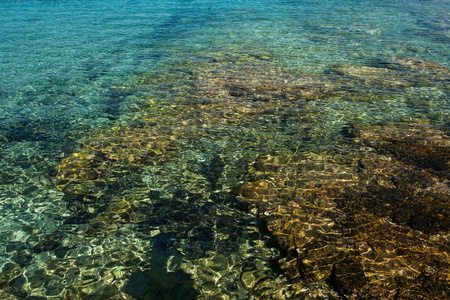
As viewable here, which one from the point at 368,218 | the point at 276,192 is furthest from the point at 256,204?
the point at 368,218

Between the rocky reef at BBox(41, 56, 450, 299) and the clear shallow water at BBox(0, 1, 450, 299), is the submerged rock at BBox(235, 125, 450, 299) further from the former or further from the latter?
the clear shallow water at BBox(0, 1, 450, 299)

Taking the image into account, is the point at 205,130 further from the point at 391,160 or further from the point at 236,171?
the point at 391,160

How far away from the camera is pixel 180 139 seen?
8938 mm

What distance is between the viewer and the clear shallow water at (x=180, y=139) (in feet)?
17.1

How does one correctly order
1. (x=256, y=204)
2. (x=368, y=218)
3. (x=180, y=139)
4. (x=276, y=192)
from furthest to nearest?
(x=180, y=139) → (x=276, y=192) → (x=256, y=204) → (x=368, y=218)

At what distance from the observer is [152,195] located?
686 centimetres

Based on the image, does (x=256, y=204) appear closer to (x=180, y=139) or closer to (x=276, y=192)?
(x=276, y=192)

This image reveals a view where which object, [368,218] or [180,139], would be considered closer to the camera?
[368,218]

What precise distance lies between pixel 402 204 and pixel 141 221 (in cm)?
508

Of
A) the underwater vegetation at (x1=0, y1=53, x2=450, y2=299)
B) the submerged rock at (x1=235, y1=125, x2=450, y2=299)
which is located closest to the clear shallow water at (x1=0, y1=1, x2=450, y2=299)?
the underwater vegetation at (x1=0, y1=53, x2=450, y2=299)

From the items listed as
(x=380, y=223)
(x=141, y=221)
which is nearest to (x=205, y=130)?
(x=141, y=221)

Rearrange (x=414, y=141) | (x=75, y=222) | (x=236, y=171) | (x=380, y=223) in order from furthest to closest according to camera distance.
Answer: (x=414, y=141)
(x=236, y=171)
(x=75, y=222)
(x=380, y=223)

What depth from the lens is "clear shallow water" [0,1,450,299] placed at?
5.22 m

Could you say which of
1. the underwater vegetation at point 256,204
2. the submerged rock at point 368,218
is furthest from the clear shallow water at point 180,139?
the submerged rock at point 368,218
